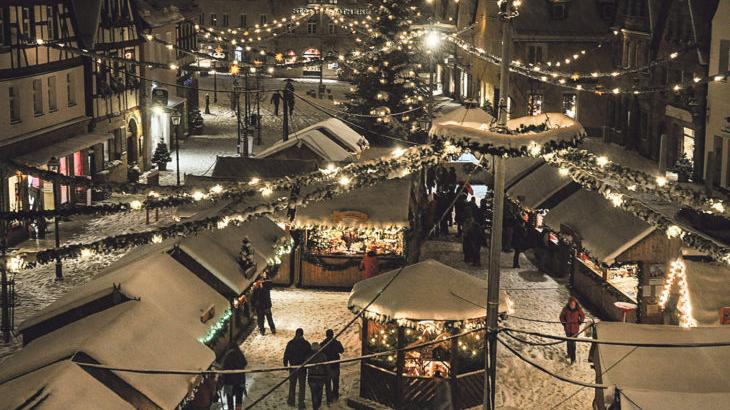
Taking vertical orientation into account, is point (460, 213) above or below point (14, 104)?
below

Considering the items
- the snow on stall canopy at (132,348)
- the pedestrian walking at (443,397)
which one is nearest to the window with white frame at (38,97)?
the snow on stall canopy at (132,348)

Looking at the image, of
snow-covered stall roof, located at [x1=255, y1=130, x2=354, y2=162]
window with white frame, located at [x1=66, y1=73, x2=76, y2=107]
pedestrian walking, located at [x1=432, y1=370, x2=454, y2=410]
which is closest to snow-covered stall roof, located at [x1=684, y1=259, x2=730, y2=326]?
pedestrian walking, located at [x1=432, y1=370, x2=454, y2=410]

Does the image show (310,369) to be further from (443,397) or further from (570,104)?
(570,104)

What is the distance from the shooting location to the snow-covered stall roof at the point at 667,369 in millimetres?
12469

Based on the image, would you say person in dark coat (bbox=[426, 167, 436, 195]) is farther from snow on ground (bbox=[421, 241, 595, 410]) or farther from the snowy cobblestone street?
snow on ground (bbox=[421, 241, 595, 410])

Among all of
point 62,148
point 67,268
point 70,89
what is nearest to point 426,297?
point 67,268

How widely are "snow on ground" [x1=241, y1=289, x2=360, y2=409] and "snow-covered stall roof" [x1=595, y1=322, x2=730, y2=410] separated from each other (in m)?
5.31

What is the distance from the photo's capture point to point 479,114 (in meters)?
35.0

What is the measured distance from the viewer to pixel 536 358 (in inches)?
787

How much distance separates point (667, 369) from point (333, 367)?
6.01 m

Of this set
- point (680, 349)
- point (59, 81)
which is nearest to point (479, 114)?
point (59, 81)

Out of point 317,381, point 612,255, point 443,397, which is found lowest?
point 317,381

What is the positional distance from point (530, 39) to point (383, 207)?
33081 millimetres

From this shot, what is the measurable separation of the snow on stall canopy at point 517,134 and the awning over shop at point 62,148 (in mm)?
20662
